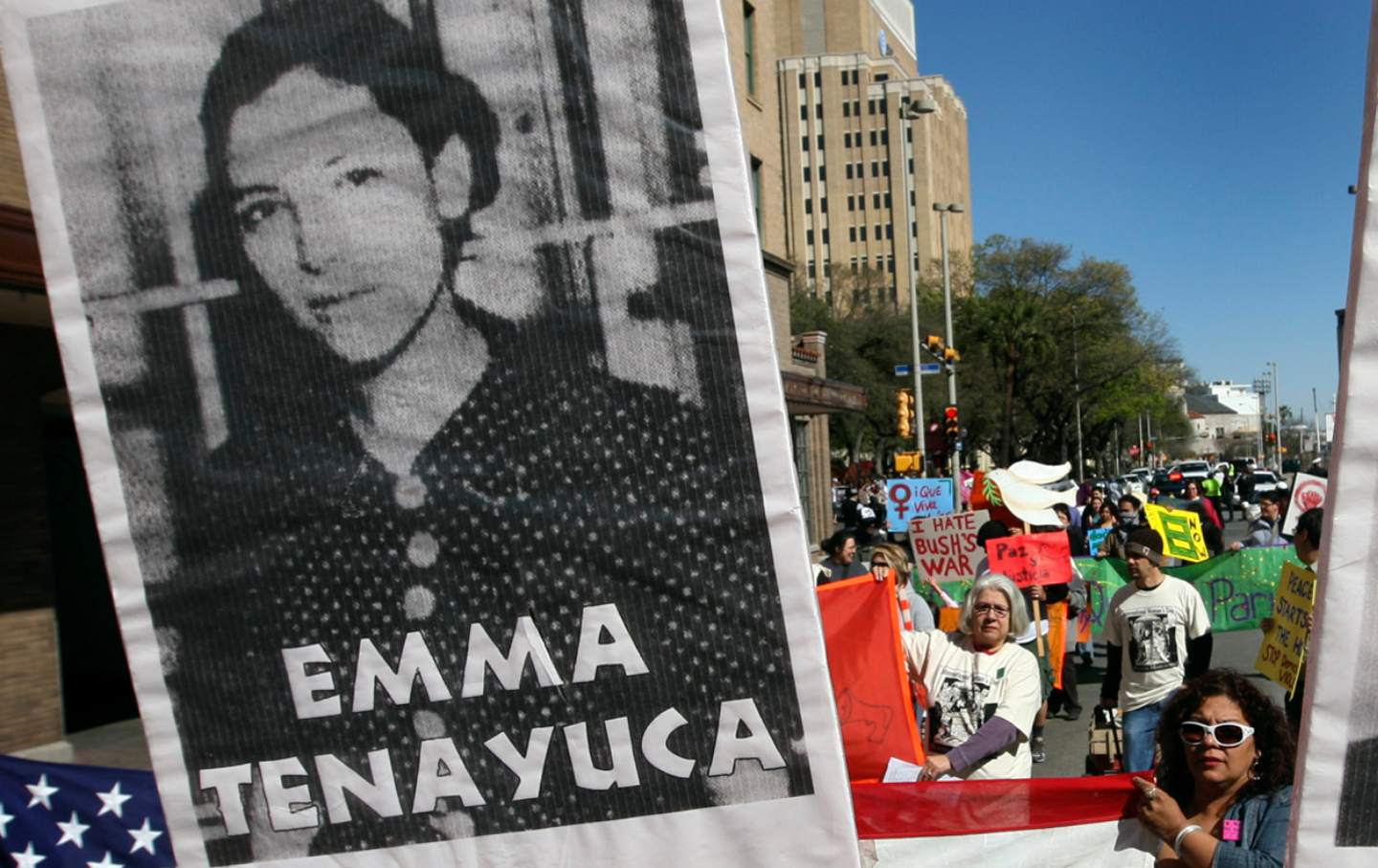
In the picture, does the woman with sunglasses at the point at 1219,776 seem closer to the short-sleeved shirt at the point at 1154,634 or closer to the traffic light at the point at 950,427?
the short-sleeved shirt at the point at 1154,634

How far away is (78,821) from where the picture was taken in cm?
401

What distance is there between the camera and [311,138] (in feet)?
7.24

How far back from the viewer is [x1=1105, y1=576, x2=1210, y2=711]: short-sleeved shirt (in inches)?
269

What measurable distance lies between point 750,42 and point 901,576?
15957 mm

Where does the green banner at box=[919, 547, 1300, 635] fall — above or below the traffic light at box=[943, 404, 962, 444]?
above

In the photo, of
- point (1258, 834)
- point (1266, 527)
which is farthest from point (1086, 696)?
point (1258, 834)

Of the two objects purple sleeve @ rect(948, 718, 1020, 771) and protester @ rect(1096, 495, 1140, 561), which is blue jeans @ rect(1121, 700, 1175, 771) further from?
protester @ rect(1096, 495, 1140, 561)

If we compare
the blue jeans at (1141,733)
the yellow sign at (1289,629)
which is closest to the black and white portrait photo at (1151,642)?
the blue jeans at (1141,733)

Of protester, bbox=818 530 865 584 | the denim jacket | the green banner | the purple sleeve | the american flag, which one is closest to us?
the denim jacket

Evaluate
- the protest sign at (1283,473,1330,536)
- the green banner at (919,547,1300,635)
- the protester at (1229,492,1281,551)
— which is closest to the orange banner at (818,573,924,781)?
the green banner at (919,547,1300,635)

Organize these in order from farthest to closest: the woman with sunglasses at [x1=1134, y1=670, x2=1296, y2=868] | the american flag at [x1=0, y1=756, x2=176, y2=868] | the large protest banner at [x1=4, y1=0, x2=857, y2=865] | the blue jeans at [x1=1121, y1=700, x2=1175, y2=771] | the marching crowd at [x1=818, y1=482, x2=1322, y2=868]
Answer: the blue jeans at [x1=1121, y1=700, x2=1175, y2=771]
the american flag at [x1=0, y1=756, x2=176, y2=868]
the marching crowd at [x1=818, y1=482, x2=1322, y2=868]
the woman with sunglasses at [x1=1134, y1=670, x2=1296, y2=868]
the large protest banner at [x1=4, y1=0, x2=857, y2=865]

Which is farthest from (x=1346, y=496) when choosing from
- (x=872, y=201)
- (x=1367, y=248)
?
(x=872, y=201)

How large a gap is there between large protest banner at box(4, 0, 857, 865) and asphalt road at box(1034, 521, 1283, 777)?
18.2 ft

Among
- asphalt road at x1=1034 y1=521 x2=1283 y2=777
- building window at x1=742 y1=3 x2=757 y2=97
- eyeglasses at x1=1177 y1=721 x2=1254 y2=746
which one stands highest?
building window at x1=742 y1=3 x2=757 y2=97
